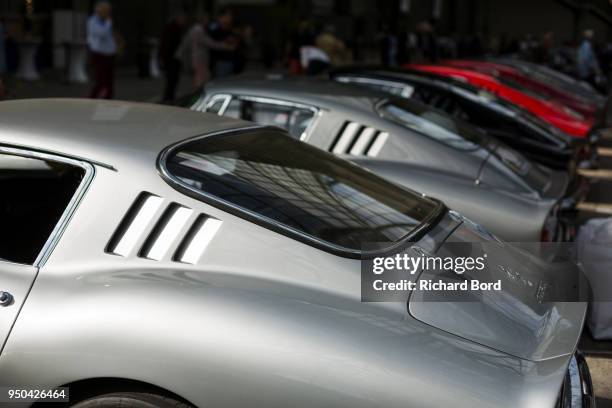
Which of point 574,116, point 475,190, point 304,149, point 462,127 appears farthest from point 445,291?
point 574,116

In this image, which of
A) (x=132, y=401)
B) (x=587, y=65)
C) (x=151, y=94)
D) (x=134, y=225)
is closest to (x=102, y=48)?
(x=151, y=94)

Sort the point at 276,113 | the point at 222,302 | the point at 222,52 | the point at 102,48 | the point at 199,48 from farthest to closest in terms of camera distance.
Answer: the point at 222,52 < the point at 199,48 < the point at 102,48 < the point at 276,113 < the point at 222,302

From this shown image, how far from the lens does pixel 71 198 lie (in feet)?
10.3

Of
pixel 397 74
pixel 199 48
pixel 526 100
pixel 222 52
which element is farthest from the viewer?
pixel 222 52

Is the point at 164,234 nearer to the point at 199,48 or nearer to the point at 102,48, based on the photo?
the point at 102,48

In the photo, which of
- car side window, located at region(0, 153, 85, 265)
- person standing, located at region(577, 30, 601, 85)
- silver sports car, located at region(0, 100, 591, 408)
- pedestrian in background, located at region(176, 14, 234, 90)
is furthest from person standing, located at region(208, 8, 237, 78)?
silver sports car, located at region(0, 100, 591, 408)

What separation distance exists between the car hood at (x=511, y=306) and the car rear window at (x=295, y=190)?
9.6 inches

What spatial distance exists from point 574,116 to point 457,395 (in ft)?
28.3

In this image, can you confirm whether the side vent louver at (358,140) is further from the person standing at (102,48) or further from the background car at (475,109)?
the person standing at (102,48)

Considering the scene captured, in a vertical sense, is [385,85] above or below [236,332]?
below

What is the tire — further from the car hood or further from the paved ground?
the paved ground

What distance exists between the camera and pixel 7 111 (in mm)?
3482

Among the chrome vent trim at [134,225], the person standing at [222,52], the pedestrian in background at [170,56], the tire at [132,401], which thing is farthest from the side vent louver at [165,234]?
the pedestrian in background at [170,56]

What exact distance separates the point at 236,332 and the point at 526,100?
849 cm
